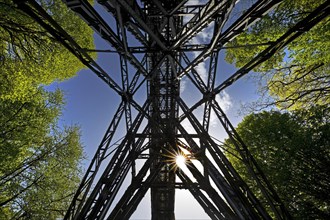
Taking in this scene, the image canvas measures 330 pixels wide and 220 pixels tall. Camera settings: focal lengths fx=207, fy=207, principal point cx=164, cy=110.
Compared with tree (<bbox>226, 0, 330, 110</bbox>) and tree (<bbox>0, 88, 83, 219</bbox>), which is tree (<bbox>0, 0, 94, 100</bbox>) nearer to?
tree (<bbox>0, 88, 83, 219</bbox>)

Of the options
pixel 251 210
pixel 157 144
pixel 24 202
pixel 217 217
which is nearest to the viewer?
pixel 251 210

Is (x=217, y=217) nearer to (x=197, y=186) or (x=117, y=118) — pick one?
(x=197, y=186)

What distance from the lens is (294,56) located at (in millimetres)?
7629

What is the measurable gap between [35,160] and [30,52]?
14.6 feet

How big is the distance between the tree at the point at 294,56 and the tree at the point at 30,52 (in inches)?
279

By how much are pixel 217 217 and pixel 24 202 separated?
7.66 meters

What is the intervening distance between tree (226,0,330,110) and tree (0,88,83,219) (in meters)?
9.18

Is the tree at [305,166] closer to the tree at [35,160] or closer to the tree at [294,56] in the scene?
the tree at [294,56]

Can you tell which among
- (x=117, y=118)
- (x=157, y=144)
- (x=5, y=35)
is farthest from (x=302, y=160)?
(x=5, y=35)

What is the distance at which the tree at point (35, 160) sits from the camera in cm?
803

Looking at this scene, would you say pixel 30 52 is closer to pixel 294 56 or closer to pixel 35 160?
pixel 35 160

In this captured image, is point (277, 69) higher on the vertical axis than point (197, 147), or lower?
higher

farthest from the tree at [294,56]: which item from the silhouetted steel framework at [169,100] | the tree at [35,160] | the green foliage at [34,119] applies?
the tree at [35,160]

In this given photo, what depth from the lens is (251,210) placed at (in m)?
5.99
